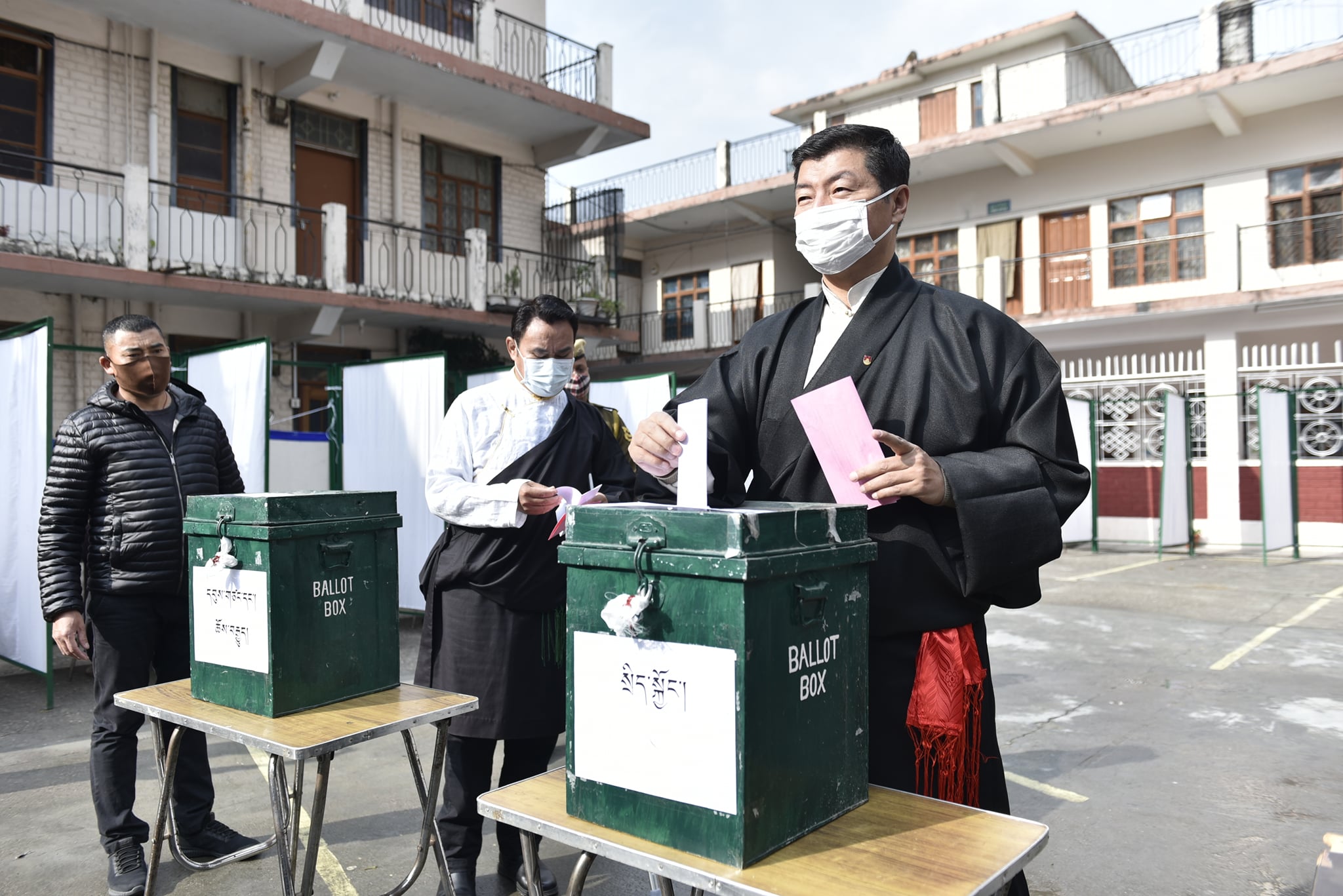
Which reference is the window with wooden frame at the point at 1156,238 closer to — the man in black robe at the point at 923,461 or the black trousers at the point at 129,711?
the man in black robe at the point at 923,461

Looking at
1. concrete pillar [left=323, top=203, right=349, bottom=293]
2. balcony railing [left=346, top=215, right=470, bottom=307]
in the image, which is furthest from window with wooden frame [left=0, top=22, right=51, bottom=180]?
balcony railing [left=346, top=215, right=470, bottom=307]

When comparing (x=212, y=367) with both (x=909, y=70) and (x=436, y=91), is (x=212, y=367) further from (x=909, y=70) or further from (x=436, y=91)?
(x=909, y=70)

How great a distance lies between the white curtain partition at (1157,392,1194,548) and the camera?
12695mm

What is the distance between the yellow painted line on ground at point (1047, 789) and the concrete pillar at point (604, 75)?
12323 mm

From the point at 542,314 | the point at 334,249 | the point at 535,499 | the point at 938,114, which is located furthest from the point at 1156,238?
the point at 535,499

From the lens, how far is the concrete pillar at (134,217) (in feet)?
32.7

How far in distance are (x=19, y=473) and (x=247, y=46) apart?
7.46m

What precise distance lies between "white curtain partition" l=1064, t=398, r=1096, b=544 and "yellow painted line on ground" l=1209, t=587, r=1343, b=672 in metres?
3.84

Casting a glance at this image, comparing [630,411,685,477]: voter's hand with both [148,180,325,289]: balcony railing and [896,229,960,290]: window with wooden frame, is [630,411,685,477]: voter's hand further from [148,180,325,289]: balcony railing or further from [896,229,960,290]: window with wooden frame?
[896,229,960,290]: window with wooden frame

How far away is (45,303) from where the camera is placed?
10.5 meters

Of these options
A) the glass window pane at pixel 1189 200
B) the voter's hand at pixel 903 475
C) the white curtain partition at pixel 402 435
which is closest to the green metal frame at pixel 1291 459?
the glass window pane at pixel 1189 200

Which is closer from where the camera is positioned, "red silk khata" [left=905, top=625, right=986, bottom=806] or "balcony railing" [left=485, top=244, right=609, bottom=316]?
"red silk khata" [left=905, top=625, right=986, bottom=806]

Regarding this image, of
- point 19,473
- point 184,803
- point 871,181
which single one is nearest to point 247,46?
point 19,473

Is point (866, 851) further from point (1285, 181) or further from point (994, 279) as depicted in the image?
point (1285, 181)
